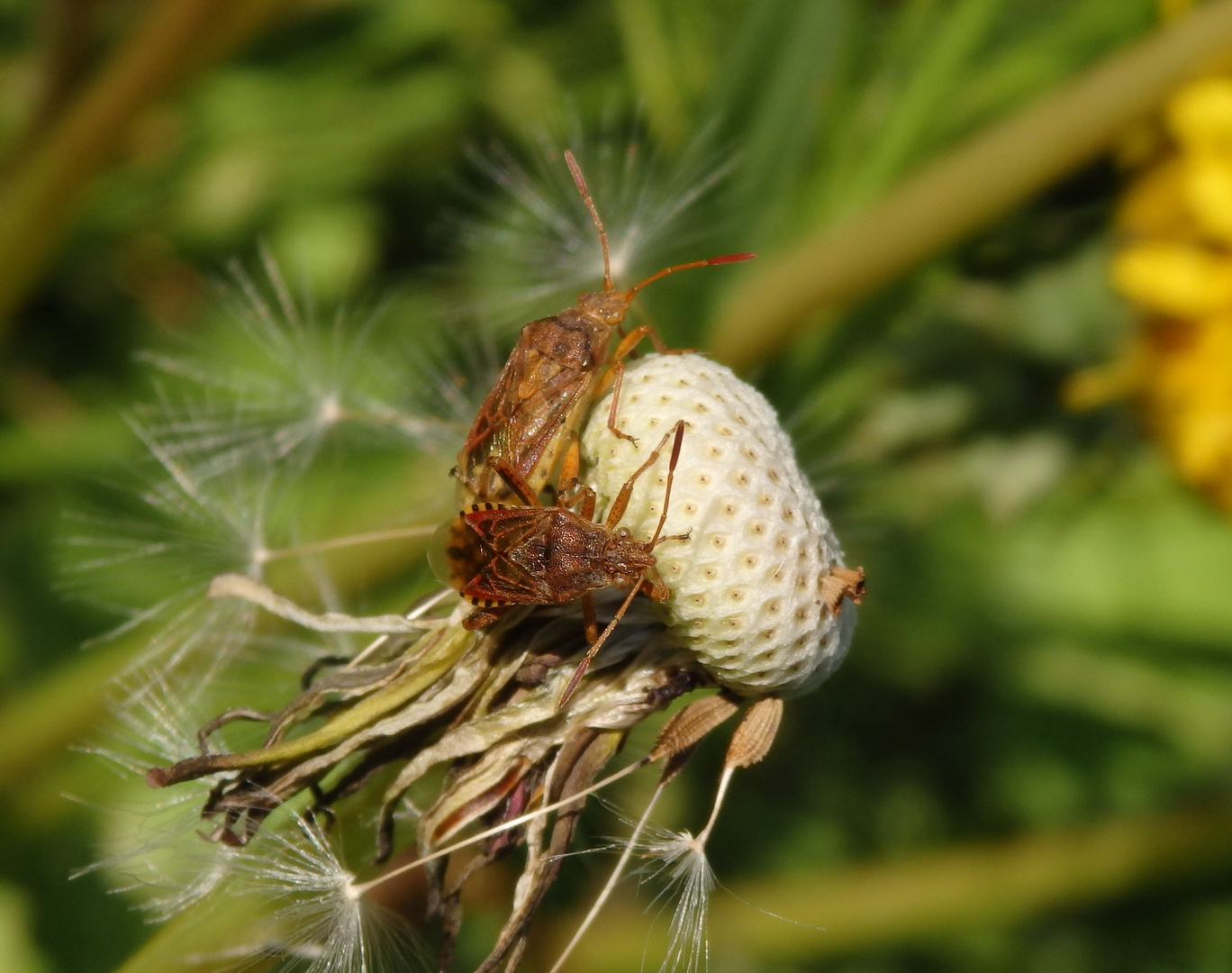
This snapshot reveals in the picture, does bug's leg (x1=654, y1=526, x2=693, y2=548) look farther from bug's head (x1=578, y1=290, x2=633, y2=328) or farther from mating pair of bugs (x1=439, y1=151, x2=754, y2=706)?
bug's head (x1=578, y1=290, x2=633, y2=328)

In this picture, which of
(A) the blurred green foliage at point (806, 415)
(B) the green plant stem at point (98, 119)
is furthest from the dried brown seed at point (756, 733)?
(B) the green plant stem at point (98, 119)

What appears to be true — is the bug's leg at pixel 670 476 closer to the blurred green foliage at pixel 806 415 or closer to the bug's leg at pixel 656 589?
the bug's leg at pixel 656 589

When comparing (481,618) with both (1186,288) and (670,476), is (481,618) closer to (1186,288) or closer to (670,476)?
(670,476)

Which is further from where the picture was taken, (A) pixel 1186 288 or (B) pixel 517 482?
(A) pixel 1186 288

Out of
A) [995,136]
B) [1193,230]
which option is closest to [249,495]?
[995,136]

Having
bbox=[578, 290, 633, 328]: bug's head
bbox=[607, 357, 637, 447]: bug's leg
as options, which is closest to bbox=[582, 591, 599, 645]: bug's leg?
bbox=[607, 357, 637, 447]: bug's leg

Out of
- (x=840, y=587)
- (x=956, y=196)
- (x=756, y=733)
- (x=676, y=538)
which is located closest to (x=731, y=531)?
(x=676, y=538)
